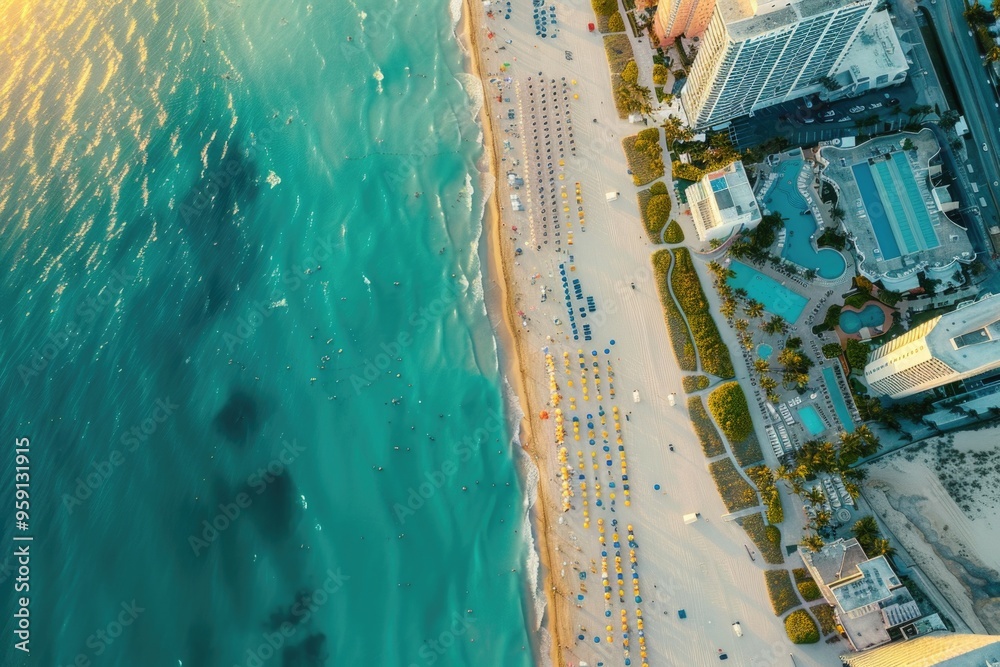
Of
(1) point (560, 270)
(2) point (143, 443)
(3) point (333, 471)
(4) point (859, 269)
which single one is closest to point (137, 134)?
(2) point (143, 443)

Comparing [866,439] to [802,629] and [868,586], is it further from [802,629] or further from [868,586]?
[802,629]

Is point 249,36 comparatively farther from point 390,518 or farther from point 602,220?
point 390,518

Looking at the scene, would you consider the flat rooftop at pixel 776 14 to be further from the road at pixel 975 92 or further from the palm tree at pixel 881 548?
the palm tree at pixel 881 548

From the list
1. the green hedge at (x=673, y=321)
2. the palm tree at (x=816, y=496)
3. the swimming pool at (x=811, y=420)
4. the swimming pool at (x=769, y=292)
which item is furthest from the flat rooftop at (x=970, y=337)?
the green hedge at (x=673, y=321)

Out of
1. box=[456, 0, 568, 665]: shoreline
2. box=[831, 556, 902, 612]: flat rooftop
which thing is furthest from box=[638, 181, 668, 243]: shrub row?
box=[831, 556, 902, 612]: flat rooftop

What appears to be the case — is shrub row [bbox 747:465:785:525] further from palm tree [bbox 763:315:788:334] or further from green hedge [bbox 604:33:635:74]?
green hedge [bbox 604:33:635:74]

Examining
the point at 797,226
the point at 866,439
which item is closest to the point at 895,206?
the point at 797,226
